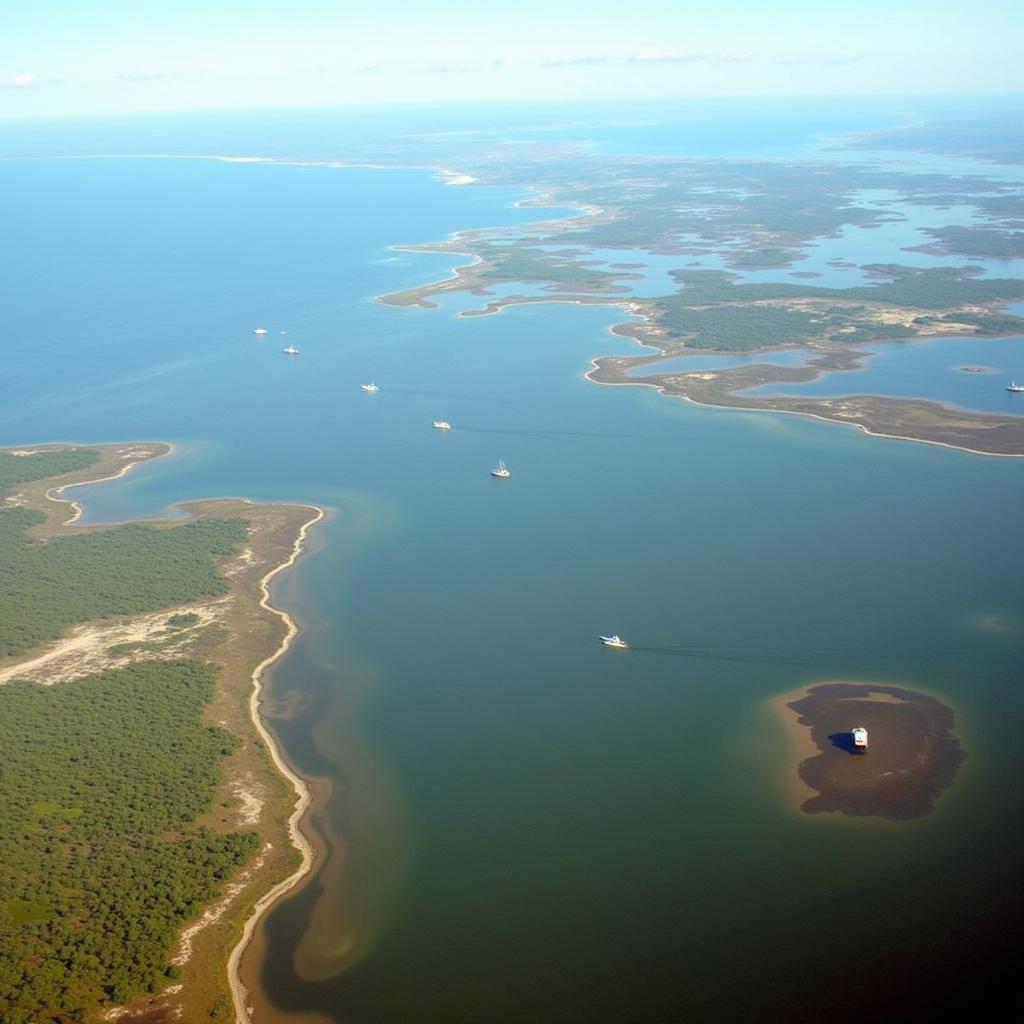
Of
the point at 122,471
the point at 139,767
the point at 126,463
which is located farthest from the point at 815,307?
the point at 139,767

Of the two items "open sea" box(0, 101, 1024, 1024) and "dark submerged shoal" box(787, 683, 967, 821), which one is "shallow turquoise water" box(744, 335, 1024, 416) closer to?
"open sea" box(0, 101, 1024, 1024)

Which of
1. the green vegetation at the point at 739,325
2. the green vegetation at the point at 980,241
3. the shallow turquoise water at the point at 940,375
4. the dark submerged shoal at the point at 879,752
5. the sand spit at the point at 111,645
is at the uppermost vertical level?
the dark submerged shoal at the point at 879,752

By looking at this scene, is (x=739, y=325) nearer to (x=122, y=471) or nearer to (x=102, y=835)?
(x=122, y=471)

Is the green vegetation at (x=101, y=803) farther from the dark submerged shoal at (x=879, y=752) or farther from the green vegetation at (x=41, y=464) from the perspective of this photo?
the dark submerged shoal at (x=879, y=752)

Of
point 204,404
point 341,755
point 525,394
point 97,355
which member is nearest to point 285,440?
point 204,404

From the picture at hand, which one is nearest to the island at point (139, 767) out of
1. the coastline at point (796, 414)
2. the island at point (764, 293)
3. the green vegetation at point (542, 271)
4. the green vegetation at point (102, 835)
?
the green vegetation at point (102, 835)

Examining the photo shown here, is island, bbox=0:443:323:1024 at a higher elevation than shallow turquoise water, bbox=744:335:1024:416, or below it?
higher

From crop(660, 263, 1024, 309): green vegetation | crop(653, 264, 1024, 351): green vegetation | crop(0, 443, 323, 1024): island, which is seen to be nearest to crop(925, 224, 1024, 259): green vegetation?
crop(660, 263, 1024, 309): green vegetation
